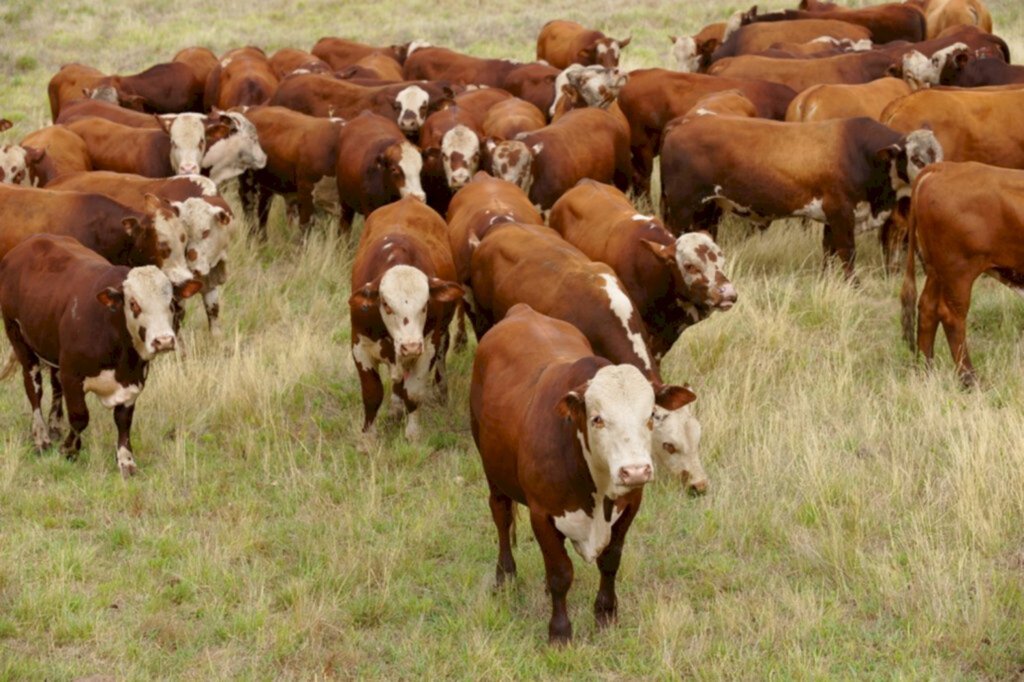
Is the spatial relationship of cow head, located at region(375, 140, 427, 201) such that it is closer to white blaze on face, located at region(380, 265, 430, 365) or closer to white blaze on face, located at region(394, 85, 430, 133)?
white blaze on face, located at region(394, 85, 430, 133)

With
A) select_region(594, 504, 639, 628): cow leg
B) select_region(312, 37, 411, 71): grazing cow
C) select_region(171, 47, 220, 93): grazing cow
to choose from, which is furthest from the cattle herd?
select_region(312, 37, 411, 71): grazing cow

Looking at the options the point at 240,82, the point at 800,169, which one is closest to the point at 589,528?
the point at 800,169

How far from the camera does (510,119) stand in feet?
43.0

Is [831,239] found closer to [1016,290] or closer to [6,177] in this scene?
[1016,290]

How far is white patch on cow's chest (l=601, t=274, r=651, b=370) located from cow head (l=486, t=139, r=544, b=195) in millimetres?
3300

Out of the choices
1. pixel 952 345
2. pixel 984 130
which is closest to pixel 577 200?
pixel 952 345

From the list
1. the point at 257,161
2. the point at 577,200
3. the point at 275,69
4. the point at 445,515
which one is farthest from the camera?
the point at 275,69

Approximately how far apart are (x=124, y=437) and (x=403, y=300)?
5.91ft

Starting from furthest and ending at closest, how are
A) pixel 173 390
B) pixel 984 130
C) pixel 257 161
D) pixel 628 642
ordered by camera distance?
pixel 257 161
pixel 984 130
pixel 173 390
pixel 628 642

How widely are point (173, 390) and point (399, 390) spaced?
1.62 metres

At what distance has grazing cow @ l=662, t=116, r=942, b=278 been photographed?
1064 cm

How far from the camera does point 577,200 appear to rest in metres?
9.91

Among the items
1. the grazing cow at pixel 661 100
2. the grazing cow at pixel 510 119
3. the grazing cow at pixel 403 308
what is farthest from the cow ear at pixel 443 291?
the grazing cow at pixel 661 100

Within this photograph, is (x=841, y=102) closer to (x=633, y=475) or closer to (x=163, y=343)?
(x=163, y=343)
